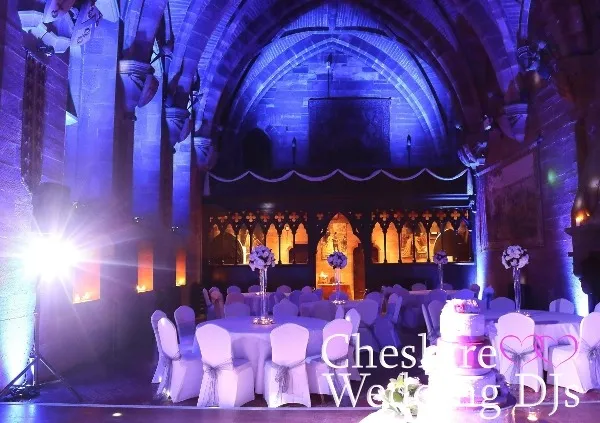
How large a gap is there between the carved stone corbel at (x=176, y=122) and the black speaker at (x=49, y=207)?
18.6 feet

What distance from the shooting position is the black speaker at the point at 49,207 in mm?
5715

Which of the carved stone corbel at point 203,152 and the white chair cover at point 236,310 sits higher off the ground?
the carved stone corbel at point 203,152

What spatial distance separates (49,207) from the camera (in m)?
5.76

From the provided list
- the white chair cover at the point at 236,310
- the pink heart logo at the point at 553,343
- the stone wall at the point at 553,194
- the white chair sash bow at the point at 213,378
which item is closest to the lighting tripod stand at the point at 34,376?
the white chair sash bow at the point at 213,378

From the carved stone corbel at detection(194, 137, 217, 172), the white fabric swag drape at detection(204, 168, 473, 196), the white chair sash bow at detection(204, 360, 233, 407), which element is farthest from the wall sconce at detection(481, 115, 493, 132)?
the white chair sash bow at detection(204, 360, 233, 407)

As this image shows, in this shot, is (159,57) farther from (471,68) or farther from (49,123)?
(471,68)

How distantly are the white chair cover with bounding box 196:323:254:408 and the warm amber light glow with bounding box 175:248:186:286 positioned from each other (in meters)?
7.45

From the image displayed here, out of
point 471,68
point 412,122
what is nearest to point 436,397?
point 471,68

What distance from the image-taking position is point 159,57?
10797mm

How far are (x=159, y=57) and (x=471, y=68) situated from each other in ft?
24.0

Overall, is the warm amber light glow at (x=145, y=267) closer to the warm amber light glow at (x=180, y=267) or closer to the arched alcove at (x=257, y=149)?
the warm amber light glow at (x=180, y=267)

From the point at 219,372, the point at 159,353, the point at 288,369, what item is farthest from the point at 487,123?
the point at 219,372

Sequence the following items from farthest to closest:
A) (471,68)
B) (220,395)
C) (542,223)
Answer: (471,68)
(542,223)
(220,395)

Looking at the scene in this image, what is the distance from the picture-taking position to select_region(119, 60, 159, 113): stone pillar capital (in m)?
8.82
